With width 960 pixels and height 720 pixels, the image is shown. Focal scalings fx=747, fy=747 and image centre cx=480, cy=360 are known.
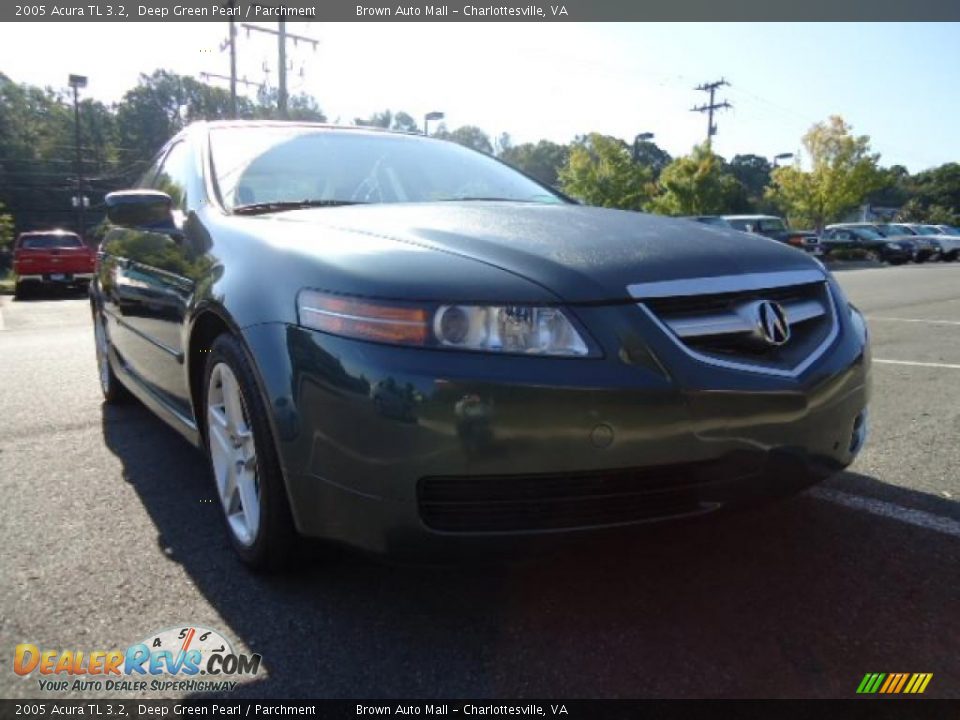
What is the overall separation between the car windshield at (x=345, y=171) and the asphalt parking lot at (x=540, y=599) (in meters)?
1.28

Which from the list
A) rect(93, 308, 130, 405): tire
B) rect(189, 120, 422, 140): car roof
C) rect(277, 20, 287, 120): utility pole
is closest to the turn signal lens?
rect(189, 120, 422, 140): car roof

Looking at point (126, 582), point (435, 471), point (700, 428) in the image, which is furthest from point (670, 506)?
point (126, 582)

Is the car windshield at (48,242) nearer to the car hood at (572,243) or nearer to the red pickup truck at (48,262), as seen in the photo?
the red pickup truck at (48,262)

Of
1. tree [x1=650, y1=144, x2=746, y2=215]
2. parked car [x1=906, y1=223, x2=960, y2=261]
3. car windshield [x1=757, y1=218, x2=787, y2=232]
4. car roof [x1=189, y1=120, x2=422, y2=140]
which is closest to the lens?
car roof [x1=189, y1=120, x2=422, y2=140]

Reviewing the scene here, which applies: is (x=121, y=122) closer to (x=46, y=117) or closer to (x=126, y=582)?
(x=46, y=117)

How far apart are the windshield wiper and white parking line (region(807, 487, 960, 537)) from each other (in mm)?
2169

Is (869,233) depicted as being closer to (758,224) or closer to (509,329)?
(758,224)

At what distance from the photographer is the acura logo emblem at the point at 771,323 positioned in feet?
6.48

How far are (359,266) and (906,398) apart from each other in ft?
12.8

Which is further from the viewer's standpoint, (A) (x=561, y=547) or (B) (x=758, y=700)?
(A) (x=561, y=547)

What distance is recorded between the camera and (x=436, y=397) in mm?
1721

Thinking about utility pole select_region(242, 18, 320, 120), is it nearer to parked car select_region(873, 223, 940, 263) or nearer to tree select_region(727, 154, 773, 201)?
parked car select_region(873, 223, 940, 263)

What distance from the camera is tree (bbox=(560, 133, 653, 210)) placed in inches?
1451

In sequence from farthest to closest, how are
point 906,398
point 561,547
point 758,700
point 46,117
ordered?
point 46,117
point 906,398
point 561,547
point 758,700
